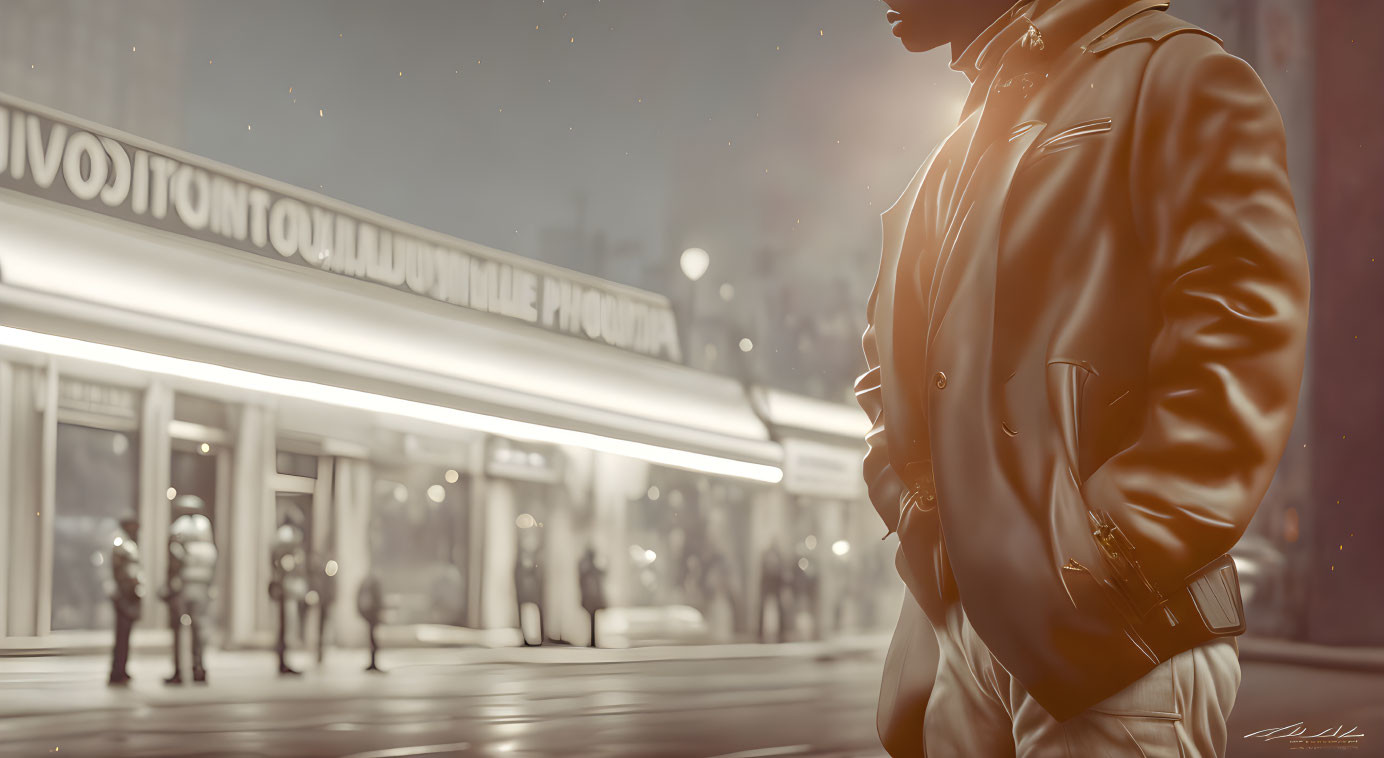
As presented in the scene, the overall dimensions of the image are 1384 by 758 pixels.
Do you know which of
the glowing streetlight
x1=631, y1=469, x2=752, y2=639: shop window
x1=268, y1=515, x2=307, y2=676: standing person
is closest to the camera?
x1=268, y1=515, x2=307, y2=676: standing person

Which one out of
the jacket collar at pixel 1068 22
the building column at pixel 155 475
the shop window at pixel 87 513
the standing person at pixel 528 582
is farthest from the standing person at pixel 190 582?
the jacket collar at pixel 1068 22

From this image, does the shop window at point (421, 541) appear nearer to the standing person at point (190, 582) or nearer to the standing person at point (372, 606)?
the standing person at point (372, 606)

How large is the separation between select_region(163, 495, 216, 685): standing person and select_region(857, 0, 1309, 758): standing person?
891 cm

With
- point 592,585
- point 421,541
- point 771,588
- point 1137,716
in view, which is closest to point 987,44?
point 1137,716

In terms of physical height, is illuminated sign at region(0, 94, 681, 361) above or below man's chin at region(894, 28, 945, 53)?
above

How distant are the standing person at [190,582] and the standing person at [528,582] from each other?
337 cm

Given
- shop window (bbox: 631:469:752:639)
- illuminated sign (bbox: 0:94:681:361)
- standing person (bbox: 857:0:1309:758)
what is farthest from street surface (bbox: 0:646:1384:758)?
standing person (bbox: 857:0:1309:758)

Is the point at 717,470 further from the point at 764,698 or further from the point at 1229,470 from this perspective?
the point at 1229,470

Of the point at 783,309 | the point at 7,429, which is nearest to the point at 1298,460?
the point at 783,309

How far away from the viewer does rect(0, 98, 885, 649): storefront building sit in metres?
9.27

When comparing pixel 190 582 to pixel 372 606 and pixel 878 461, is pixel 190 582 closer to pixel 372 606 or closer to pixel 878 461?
pixel 372 606

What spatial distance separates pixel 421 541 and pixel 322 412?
1.54 m

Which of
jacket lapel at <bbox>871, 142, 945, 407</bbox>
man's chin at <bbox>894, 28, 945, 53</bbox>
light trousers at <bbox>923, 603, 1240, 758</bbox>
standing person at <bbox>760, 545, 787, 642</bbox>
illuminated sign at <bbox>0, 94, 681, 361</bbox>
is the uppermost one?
illuminated sign at <bbox>0, 94, 681, 361</bbox>
